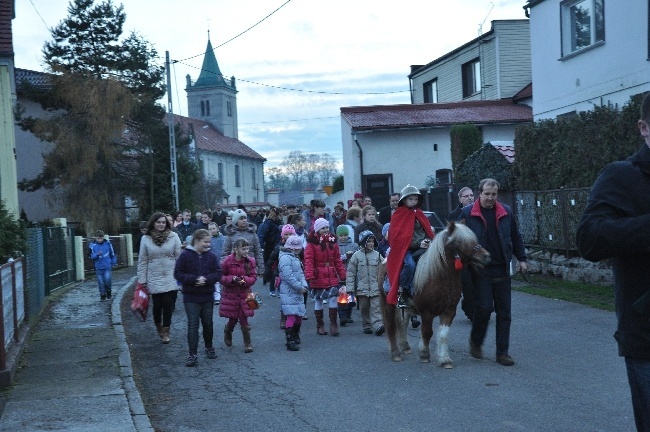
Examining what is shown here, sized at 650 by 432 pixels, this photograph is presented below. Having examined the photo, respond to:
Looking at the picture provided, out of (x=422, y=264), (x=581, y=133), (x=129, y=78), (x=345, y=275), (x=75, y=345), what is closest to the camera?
(x=422, y=264)

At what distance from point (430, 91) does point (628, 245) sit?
41611mm

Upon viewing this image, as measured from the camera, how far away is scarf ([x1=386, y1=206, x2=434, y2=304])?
9.55 metres

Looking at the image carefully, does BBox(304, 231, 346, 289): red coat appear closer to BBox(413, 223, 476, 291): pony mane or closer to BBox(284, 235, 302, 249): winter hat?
BBox(284, 235, 302, 249): winter hat

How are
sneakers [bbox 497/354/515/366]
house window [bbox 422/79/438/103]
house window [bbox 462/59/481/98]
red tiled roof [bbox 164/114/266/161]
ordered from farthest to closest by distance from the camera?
red tiled roof [bbox 164/114/266/161] < house window [bbox 422/79/438/103] < house window [bbox 462/59/481/98] < sneakers [bbox 497/354/515/366]

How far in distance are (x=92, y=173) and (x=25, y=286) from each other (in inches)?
1034

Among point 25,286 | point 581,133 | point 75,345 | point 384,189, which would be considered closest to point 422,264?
point 75,345

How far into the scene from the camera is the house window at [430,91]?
43344 mm

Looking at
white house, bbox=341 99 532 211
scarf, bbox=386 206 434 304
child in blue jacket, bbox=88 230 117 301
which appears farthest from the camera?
white house, bbox=341 99 532 211

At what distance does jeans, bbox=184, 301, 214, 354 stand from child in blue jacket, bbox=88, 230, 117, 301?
7695 mm

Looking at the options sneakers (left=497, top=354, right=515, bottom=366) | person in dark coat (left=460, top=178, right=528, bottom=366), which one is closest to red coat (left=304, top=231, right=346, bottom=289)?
person in dark coat (left=460, top=178, right=528, bottom=366)

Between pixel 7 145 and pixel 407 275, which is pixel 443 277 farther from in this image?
pixel 7 145

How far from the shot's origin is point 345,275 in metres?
12.3

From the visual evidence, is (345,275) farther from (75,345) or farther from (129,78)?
(129,78)

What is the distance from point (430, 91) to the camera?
44.1 m
